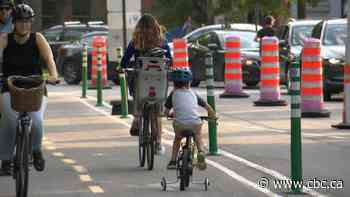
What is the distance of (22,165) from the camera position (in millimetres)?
10336

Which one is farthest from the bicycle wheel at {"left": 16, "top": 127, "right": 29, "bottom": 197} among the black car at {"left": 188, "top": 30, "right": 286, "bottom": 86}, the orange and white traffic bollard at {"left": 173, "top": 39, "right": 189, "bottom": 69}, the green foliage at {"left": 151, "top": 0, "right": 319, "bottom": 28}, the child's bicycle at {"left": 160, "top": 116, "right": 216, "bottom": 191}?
the green foliage at {"left": 151, "top": 0, "right": 319, "bottom": 28}

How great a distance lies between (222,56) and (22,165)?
20328 millimetres

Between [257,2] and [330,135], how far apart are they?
84.5 feet

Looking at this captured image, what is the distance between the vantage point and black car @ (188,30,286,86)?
2997 cm

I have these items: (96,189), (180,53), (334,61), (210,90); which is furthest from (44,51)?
(180,53)

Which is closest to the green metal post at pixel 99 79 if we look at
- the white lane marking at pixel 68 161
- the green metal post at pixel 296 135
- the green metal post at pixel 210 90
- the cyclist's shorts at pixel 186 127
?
the white lane marking at pixel 68 161

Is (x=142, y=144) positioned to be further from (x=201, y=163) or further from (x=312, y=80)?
(x=312, y=80)

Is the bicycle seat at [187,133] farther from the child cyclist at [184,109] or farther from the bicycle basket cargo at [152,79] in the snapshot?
the bicycle basket cargo at [152,79]

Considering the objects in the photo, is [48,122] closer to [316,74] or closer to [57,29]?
[316,74]

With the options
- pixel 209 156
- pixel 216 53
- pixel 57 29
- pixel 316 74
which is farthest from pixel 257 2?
pixel 209 156

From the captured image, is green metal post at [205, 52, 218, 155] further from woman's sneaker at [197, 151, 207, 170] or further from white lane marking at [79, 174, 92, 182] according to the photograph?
woman's sneaker at [197, 151, 207, 170]

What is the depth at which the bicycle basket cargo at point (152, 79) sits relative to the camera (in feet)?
42.9

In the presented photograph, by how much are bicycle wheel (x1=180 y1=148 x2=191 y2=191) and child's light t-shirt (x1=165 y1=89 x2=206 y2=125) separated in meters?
0.49

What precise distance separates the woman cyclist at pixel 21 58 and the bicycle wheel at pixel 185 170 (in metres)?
1.30
